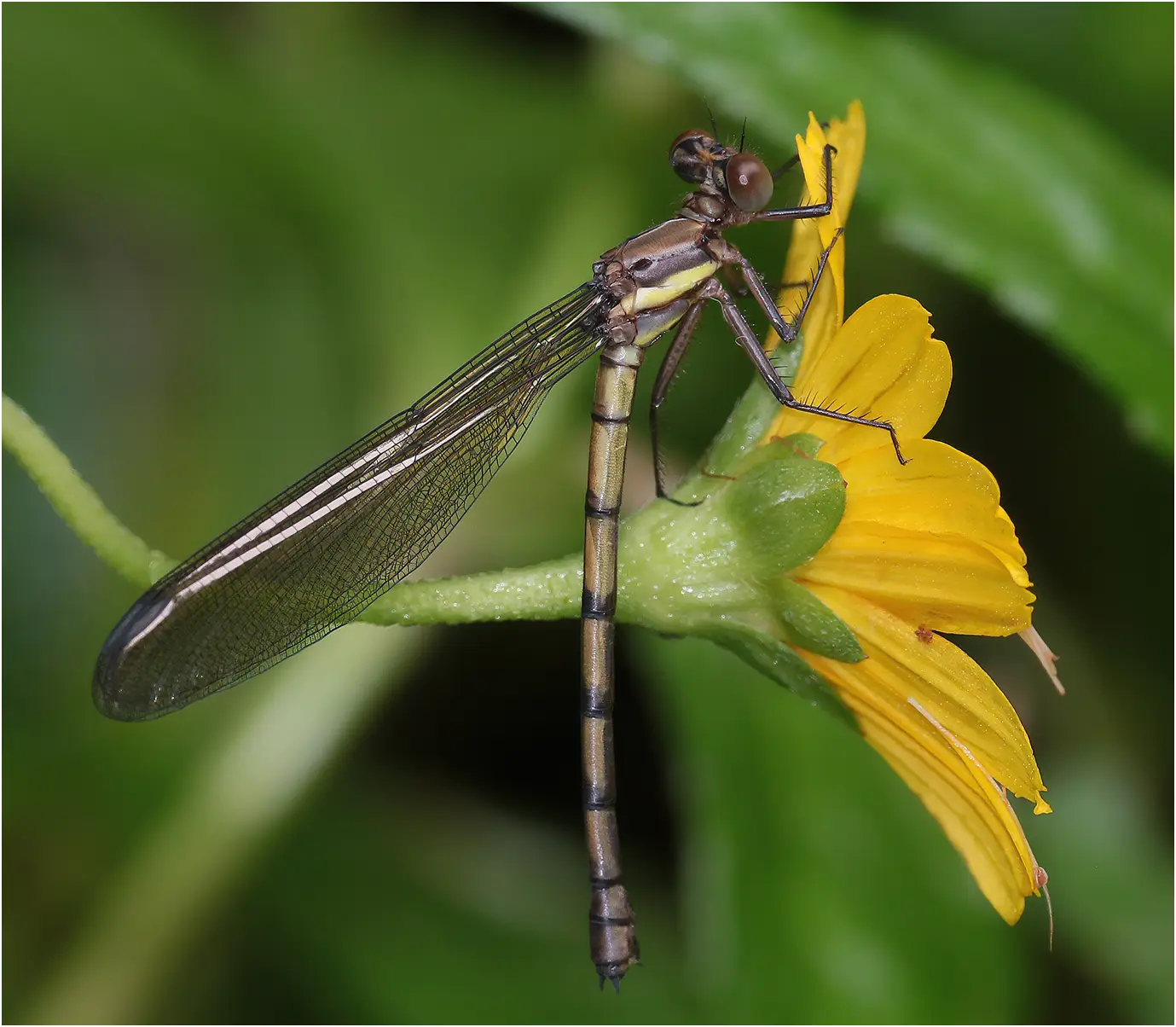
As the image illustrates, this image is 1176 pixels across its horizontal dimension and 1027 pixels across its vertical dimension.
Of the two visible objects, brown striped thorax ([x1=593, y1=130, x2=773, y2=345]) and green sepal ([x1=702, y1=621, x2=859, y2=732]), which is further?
brown striped thorax ([x1=593, y1=130, x2=773, y2=345])

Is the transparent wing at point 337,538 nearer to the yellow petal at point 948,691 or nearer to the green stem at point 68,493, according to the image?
the green stem at point 68,493

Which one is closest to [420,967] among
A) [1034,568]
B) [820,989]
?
[820,989]

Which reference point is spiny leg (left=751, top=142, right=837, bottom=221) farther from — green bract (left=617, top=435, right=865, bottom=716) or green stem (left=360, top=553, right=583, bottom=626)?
green stem (left=360, top=553, right=583, bottom=626)

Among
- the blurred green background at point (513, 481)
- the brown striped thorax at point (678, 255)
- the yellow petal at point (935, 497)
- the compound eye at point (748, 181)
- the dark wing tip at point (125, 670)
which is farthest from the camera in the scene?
the blurred green background at point (513, 481)

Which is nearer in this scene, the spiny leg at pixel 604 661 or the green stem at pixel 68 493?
the green stem at pixel 68 493

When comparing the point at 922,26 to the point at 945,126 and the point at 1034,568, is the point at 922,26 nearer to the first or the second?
the point at 945,126

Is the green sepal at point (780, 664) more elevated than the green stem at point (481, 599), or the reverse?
the green stem at point (481, 599)

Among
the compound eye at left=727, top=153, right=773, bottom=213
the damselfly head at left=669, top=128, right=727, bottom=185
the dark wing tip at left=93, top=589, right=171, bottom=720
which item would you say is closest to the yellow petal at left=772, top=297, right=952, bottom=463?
the compound eye at left=727, top=153, right=773, bottom=213

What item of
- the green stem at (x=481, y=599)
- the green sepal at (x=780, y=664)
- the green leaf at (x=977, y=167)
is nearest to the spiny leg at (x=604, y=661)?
the green stem at (x=481, y=599)
